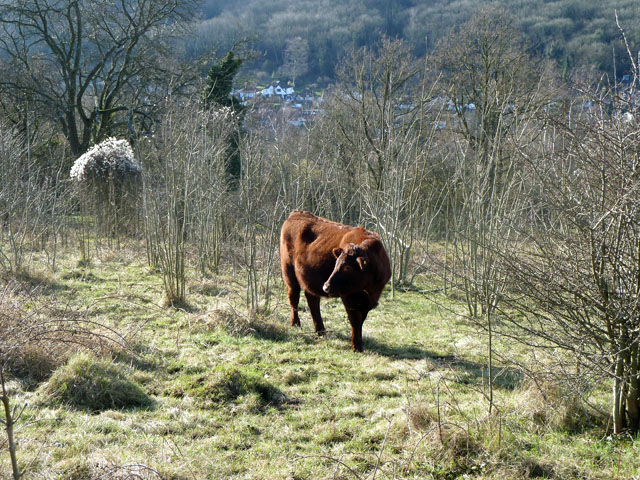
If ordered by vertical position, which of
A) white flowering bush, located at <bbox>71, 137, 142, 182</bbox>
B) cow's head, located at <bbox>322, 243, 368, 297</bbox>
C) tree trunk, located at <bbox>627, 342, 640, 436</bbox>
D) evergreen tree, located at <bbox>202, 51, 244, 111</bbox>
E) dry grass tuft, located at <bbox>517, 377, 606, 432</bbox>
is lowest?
dry grass tuft, located at <bbox>517, 377, 606, 432</bbox>

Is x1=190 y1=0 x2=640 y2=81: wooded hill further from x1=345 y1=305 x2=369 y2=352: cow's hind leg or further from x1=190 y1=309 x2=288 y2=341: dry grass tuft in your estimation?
x1=190 y1=309 x2=288 y2=341: dry grass tuft

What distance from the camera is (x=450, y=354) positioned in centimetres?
655

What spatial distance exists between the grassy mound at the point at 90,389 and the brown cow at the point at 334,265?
226 cm

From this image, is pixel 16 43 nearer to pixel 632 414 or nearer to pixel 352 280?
pixel 352 280

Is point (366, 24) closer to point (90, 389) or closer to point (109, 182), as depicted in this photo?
point (109, 182)

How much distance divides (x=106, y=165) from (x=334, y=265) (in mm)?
11410

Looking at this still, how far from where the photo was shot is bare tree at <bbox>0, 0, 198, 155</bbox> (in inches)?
805

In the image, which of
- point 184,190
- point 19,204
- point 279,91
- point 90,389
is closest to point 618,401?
point 90,389

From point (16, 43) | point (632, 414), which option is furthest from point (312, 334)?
point (16, 43)

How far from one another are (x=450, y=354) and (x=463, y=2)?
72991 mm

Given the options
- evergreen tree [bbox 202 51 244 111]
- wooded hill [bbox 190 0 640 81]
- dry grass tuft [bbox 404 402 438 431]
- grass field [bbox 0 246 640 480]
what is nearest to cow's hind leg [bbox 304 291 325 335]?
grass field [bbox 0 246 640 480]

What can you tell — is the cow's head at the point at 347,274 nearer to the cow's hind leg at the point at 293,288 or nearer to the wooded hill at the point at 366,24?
the cow's hind leg at the point at 293,288

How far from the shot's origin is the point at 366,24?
72.6 metres

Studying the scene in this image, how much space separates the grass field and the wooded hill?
2710 cm
